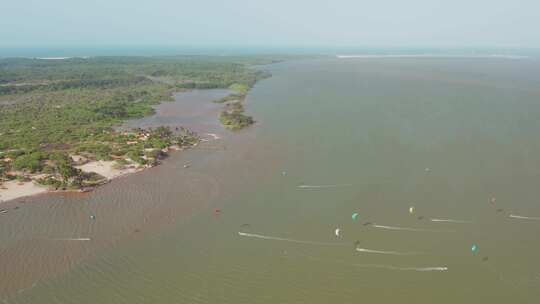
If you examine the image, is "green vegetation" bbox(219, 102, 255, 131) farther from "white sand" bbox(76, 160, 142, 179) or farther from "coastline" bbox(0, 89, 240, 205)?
"white sand" bbox(76, 160, 142, 179)

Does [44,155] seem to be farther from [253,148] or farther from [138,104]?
[138,104]

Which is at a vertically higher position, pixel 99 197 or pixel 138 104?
pixel 138 104

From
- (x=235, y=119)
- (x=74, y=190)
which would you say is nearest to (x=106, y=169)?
(x=74, y=190)

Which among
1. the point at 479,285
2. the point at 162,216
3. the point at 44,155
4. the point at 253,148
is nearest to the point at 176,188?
the point at 162,216

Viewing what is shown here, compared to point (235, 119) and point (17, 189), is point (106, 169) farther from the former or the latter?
point (235, 119)

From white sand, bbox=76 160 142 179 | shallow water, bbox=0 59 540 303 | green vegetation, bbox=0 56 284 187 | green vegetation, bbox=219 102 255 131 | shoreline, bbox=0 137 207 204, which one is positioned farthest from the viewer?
green vegetation, bbox=219 102 255 131

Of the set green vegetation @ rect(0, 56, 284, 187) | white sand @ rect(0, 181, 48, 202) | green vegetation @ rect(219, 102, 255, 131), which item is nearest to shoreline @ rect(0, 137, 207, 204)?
white sand @ rect(0, 181, 48, 202)
